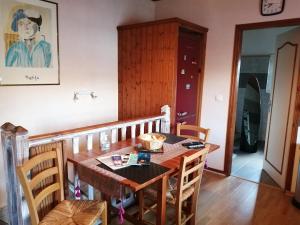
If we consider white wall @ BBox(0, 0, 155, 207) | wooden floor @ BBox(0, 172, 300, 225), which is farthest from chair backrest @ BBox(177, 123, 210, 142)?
white wall @ BBox(0, 0, 155, 207)

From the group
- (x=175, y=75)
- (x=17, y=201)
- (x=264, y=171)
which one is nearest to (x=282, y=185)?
(x=264, y=171)

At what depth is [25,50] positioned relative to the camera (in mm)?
2455

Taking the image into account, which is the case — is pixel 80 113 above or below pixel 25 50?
below

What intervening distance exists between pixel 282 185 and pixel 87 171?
2.54 meters

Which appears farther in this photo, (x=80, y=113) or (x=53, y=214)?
(x=80, y=113)

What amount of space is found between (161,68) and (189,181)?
150cm

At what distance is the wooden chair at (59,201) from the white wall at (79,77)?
109 centimetres

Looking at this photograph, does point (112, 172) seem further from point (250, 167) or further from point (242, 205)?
point (250, 167)

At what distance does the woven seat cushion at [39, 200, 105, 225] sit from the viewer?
153 cm

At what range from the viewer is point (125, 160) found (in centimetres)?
183

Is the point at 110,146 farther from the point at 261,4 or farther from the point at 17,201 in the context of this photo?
the point at 261,4

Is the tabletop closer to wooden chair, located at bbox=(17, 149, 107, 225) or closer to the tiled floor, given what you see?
wooden chair, located at bbox=(17, 149, 107, 225)

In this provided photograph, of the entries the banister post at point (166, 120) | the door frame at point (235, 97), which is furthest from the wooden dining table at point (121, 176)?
the door frame at point (235, 97)

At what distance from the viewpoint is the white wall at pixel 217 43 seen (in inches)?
122
